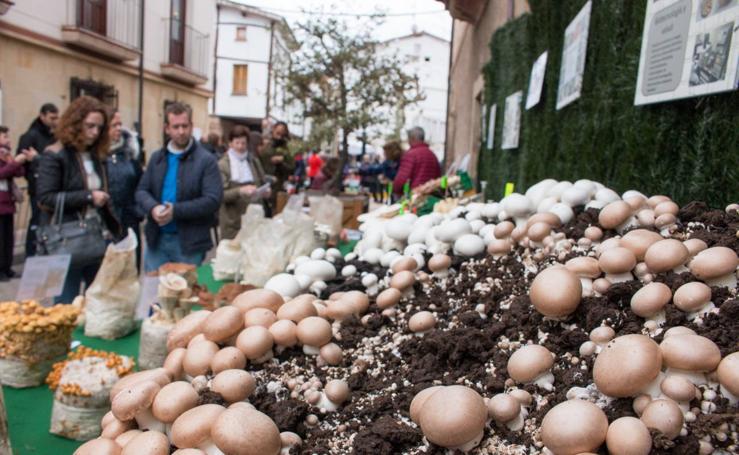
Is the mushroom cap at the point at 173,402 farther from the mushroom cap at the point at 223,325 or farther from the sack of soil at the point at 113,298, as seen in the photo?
the sack of soil at the point at 113,298

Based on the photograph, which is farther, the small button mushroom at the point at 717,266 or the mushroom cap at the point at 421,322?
the mushroom cap at the point at 421,322

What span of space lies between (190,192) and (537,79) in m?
2.41

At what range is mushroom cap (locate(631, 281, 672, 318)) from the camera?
1.08m

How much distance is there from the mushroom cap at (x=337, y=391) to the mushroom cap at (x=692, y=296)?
2.18 feet

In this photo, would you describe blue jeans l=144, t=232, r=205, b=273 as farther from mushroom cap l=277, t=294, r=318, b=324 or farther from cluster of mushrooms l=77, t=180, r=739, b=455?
mushroom cap l=277, t=294, r=318, b=324

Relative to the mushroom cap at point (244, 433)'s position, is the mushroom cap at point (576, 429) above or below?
above

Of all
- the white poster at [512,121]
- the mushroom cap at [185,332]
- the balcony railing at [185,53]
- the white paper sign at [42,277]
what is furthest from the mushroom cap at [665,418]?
the balcony railing at [185,53]

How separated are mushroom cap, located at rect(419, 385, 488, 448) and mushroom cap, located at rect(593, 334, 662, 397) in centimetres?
20

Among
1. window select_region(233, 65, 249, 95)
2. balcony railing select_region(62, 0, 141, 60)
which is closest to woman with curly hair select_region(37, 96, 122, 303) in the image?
balcony railing select_region(62, 0, 141, 60)

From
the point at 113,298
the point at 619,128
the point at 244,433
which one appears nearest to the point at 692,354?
the point at 244,433

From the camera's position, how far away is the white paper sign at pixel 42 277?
265 centimetres

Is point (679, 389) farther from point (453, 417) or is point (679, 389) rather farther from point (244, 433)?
point (244, 433)

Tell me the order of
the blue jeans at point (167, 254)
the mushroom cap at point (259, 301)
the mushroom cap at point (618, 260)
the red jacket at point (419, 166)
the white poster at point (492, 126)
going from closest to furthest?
the mushroom cap at point (618, 260)
the mushroom cap at point (259, 301)
the blue jeans at point (167, 254)
the white poster at point (492, 126)
the red jacket at point (419, 166)

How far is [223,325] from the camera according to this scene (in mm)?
1353
